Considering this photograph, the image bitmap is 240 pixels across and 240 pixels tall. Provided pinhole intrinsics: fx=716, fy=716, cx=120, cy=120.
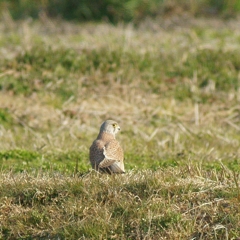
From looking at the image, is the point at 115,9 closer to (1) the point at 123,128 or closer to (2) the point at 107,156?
(1) the point at 123,128

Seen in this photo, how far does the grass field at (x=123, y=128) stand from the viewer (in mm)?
6047

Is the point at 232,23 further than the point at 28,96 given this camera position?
Yes

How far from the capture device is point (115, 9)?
17281 millimetres

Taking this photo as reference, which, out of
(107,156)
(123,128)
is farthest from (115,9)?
(107,156)

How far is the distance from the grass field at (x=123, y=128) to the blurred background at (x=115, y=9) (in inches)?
26.9

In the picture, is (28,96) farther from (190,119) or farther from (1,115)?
(190,119)

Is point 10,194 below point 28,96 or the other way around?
the other way around

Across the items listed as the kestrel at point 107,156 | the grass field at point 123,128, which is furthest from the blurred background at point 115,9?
the kestrel at point 107,156

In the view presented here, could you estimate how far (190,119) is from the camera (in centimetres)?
1145

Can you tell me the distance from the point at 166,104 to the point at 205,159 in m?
3.14

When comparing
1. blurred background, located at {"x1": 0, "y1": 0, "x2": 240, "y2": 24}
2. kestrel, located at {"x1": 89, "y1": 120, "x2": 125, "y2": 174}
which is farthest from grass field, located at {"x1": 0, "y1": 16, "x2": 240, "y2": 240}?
blurred background, located at {"x1": 0, "y1": 0, "x2": 240, "y2": 24}

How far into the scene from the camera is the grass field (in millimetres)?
6047

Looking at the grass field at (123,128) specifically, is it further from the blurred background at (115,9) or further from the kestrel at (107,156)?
the blurred background at (115,9)

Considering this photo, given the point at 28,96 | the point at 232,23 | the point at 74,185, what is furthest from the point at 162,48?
the point at 74,185
